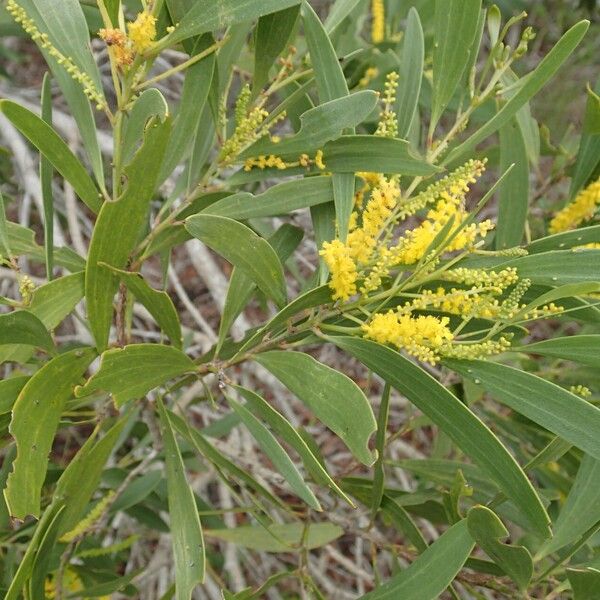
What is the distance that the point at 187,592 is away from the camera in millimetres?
917

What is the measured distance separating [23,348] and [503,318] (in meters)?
0.65

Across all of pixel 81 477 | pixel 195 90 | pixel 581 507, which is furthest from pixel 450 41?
pixel 81 477

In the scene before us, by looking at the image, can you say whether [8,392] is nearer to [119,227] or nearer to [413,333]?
[119,227]

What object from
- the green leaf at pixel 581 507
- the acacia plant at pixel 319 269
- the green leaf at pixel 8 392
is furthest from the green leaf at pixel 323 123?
the green leaf at pixel 581 507

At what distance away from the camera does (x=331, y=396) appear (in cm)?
83

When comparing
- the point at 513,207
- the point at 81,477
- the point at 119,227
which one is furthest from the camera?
the point at 513,207

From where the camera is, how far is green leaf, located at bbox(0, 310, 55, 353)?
803mm

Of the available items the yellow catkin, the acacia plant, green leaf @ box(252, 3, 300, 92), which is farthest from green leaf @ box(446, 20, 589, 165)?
the yellow catkin

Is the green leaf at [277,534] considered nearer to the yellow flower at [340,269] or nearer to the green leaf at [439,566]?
the green leaf at [439,566]

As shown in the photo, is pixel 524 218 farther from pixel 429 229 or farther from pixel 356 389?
pixel 356 389

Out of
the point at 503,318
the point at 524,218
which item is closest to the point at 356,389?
the point at 503,318

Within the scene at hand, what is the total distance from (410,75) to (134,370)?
22.8 inches

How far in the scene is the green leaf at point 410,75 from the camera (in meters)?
1.01

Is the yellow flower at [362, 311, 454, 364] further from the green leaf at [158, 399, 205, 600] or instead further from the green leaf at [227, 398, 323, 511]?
the green leaf at [158, 399, 205, 600]
